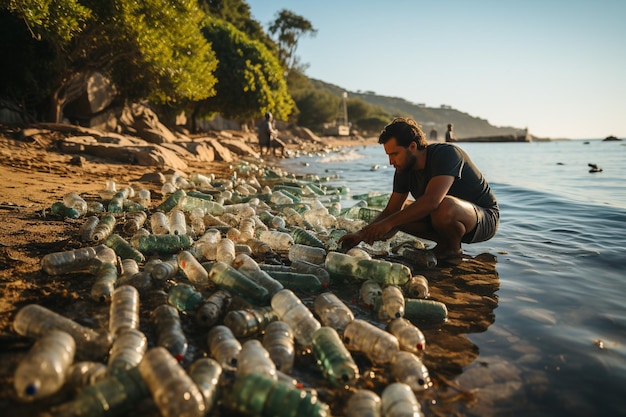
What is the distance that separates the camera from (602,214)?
7422 mm

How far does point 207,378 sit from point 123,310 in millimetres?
951

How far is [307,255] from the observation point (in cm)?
427

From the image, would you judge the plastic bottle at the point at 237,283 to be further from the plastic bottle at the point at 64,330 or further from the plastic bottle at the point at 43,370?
the plastic bottle at the point at 43,370

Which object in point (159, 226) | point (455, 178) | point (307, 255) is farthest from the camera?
point (159, 226)

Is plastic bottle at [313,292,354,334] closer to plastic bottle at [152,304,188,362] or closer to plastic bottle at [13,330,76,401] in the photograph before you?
plastic bottle at [152,304,188,362]

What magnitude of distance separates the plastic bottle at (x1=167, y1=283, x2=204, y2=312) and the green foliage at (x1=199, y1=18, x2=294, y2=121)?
25.9m

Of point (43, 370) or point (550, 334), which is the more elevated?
point (43, 370)

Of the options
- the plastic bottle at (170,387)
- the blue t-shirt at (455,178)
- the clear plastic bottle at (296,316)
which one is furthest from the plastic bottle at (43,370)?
the blue t-shirt at (455,178)

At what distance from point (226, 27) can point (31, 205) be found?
1042 inches

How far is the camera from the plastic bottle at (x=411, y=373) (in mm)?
2184

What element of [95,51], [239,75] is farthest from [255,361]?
[239,75]

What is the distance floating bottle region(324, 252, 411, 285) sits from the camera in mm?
3482

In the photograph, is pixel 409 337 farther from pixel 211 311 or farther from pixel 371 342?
pixel 211 311

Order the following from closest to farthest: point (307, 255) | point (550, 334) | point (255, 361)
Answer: point (255, 361), point (550, 334), point (307, 255)
